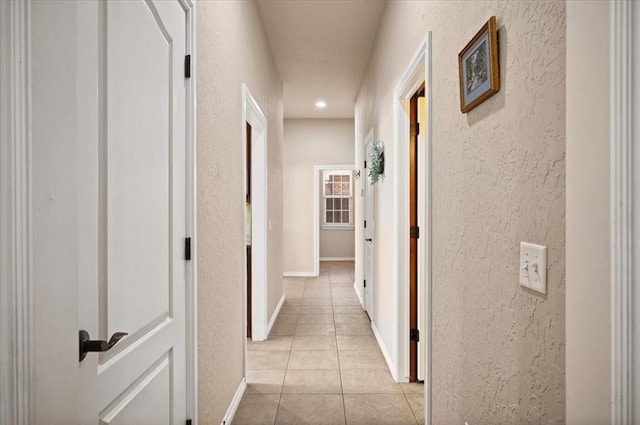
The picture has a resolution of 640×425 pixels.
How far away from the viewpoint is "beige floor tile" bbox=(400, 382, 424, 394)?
106 inches

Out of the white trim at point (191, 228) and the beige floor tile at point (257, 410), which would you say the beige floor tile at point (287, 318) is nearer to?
the beige floor tile at point (257, 410)

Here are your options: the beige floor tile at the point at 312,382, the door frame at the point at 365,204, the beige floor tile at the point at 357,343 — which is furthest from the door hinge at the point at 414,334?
the door frame at the point at 365,204

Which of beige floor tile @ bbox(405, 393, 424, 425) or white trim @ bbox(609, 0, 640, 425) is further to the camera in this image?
beige floor tile @ bbox(405, 393, 424, 425)

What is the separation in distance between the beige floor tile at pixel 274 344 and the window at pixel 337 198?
5.56 metres

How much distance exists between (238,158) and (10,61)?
1987 mm

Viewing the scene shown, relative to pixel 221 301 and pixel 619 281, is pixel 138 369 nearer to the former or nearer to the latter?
pixel 221 301

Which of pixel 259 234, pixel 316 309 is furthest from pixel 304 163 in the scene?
pixel 259 234

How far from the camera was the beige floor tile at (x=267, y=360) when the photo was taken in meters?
3.14

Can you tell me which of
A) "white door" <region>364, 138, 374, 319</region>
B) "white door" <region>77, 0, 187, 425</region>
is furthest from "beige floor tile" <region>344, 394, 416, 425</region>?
"white door" <region>364, 138, 374, 319</region>

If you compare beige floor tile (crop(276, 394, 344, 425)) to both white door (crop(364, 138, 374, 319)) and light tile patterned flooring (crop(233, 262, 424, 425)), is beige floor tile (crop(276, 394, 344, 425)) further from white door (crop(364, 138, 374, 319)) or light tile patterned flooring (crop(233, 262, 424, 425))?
white door (crop(364, 138, 374, 319))

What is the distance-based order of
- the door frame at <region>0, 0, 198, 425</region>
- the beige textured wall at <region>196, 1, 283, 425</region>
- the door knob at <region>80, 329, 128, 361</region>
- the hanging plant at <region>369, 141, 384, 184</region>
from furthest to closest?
1. the hanging plant at <region>369, 141, 384, 184</region>
2. the beige textured wall at <region>196, 1, 283, 425</region>
3. the door knob at <region>80, 329, 128, 361</region>
4. the door frame at <region>0, 0, 198, 425</region>

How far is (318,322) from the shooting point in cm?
435

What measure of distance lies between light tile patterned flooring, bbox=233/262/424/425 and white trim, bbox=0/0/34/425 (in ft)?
6.38

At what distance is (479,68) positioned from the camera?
132 cm
